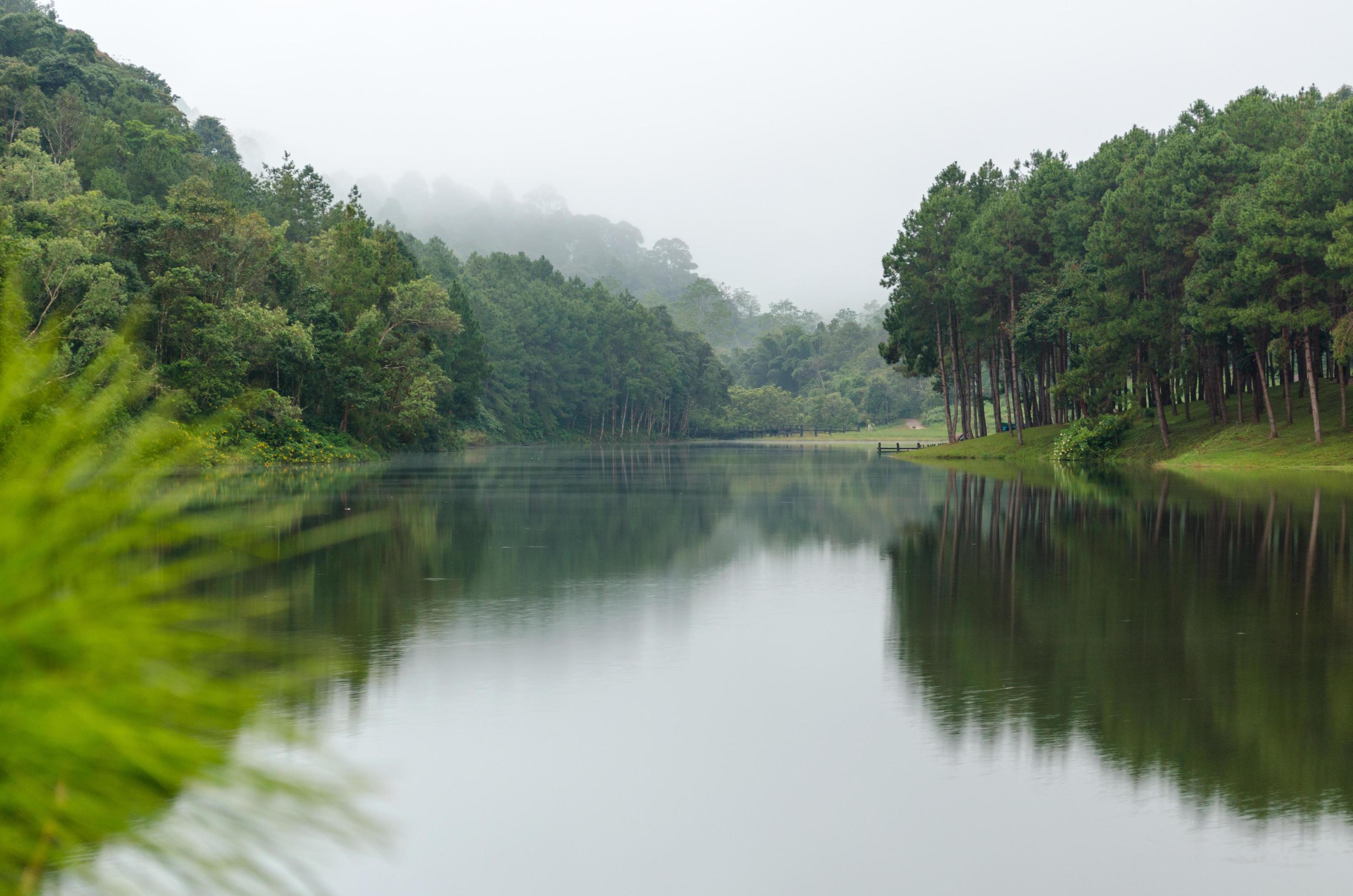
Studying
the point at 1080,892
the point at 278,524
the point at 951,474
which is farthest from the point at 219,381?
the point at 1080,892

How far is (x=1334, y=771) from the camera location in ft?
27.1

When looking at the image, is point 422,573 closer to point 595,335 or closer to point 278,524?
point 278,524

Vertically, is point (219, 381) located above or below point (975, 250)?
below

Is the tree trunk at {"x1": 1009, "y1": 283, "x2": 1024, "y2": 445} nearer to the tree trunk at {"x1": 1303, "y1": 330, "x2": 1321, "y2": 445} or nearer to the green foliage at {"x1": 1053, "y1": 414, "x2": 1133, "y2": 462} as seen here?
the green foliage at {"x1": 1053, "y1": 414, "x2": 1133, "y2": 462}

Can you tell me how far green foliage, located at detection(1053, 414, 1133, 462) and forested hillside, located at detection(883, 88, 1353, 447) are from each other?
0.77 ft

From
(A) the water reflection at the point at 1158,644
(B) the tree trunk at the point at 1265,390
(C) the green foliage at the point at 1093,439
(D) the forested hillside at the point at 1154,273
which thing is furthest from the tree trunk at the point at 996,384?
(A) the water reflection at the point at 1158,644

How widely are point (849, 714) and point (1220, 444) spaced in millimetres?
44638

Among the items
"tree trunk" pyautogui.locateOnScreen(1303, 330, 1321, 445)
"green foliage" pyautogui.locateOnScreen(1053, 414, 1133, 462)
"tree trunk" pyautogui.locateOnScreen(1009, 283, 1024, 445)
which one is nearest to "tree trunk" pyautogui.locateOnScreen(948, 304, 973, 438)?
"tree trunk" pyautogui.locateOnScreen(1009, 283, 1024, 445)

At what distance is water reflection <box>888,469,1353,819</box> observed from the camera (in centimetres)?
880

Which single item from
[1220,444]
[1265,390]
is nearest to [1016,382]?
[1220,444]

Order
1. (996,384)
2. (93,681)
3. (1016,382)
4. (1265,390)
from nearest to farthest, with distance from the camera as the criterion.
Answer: (93,681), (1265,390), (1016,382), (996,384)

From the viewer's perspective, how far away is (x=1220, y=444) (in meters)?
49.5

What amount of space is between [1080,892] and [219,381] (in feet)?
151

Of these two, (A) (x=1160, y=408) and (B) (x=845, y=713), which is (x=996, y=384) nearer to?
(A) (x=1160, y=408)
